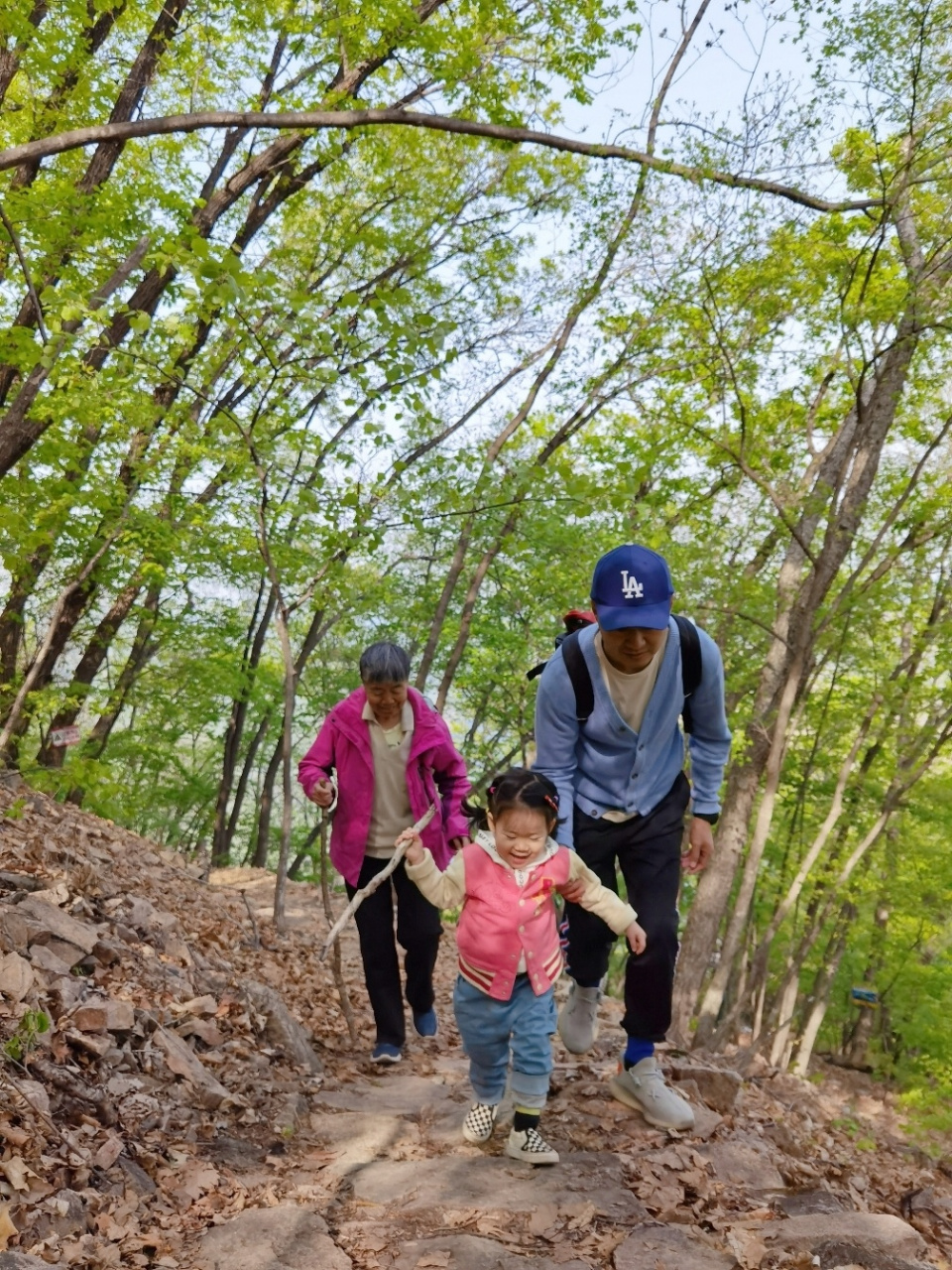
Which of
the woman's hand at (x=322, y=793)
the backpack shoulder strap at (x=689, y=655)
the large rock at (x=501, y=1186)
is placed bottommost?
the large rock at (x=501, y=1186)

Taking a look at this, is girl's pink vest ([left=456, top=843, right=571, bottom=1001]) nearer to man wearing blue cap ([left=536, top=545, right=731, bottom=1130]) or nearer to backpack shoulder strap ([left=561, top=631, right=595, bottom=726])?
man wearing blue cap ([left=536, top=545, right=731, bottom=1130])

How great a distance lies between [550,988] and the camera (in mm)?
3461

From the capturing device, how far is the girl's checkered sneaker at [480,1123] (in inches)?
146

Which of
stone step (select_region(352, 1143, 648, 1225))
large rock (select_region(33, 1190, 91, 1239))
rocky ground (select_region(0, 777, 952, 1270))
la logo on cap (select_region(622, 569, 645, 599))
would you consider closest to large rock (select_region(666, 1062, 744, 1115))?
rocky ground (select_region(0, 777, 952, 1270))

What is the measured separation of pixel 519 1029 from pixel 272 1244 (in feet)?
3.71

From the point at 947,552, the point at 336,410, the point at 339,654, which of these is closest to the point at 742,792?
the point at 947,552

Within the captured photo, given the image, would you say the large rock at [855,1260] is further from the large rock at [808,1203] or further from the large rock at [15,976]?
the large rock at [15,976]

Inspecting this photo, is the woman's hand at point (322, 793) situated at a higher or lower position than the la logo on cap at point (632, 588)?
lower

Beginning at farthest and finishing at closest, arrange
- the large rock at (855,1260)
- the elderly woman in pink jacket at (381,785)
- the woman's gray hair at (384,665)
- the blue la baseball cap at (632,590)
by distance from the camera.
→ the elderly woman in pink jacket at (381,785)
the woman's gray hair at (384,665)
the blue la baseball cap at (632,590)
the large rock at (855,1260)

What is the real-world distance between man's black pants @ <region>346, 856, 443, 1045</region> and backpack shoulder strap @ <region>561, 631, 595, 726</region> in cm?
170

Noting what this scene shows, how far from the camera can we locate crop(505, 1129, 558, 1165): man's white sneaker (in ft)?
11.2

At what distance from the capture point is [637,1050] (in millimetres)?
3906

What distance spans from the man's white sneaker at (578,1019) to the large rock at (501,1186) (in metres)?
0.77

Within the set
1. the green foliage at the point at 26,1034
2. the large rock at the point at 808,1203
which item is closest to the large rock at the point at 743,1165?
the large rock at the point at 808,1203
